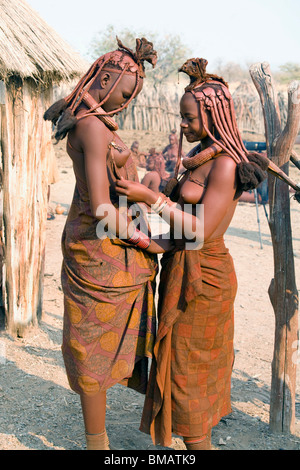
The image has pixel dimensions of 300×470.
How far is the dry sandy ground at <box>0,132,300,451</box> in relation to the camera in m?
3.07

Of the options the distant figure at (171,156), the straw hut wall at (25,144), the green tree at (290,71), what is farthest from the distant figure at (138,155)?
the green tree at (290,71)

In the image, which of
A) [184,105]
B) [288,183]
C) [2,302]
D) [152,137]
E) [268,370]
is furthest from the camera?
[152,137]

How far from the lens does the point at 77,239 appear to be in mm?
2512

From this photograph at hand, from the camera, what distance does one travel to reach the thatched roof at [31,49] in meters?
3.82

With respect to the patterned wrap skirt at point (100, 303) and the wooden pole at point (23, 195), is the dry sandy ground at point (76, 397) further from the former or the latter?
the patterned wrap skirt at point (100, 303)

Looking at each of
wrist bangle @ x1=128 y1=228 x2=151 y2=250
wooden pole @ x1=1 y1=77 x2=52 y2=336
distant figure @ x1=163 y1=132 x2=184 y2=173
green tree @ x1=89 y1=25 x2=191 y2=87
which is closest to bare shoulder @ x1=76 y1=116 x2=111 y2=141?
wrist bangle @ x1=128 y1=228 x2=151 y2=250

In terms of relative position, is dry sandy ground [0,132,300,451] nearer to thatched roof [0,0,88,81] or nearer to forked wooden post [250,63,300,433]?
forked wooden post [250,63,300,433]

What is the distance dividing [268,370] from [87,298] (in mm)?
2198

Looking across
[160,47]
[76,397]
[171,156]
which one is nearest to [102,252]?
[76,397]

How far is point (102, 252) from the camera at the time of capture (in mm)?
2484

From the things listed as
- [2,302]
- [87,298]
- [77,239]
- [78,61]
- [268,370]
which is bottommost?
[268,370]

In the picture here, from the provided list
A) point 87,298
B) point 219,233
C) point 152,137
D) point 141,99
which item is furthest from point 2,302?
point 141,99

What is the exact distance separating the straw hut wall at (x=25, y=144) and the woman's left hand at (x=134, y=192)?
201 centimetres

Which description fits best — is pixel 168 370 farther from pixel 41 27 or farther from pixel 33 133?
pixel 41 27
